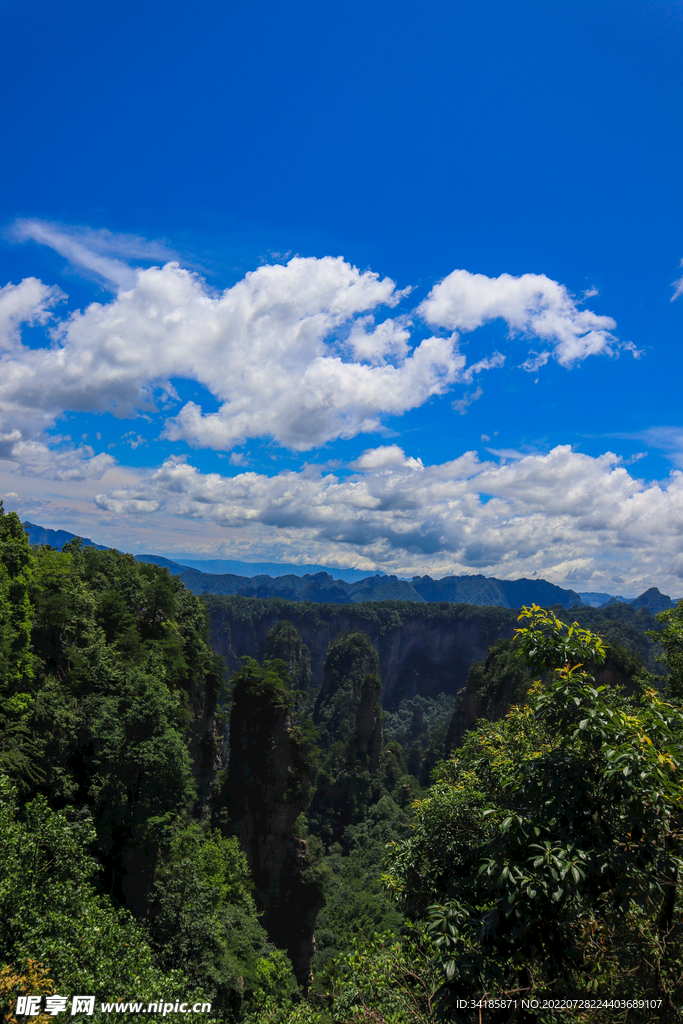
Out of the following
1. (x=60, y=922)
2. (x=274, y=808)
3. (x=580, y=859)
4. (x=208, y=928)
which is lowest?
(x=274, y=808)

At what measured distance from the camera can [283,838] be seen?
147 feet

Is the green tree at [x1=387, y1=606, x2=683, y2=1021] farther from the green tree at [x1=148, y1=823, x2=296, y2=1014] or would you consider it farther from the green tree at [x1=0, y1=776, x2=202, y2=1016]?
the green tree at [x1=148, y1=823, x2=296, y2=1014]

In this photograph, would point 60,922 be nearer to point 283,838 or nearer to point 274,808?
point 274,808

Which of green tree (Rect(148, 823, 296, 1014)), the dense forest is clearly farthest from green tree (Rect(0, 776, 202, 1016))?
green tree (Rect(148, 823, 296, 1014))

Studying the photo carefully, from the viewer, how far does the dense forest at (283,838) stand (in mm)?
5965

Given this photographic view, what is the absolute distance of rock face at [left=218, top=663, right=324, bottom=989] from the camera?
44094 millimetres

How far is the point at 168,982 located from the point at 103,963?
1.95 metres

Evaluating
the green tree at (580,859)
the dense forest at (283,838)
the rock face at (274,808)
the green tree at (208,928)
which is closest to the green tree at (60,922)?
the dense forest at (283,838)

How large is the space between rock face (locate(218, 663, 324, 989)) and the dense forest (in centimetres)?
18

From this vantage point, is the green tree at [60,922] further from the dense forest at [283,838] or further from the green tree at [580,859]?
the green tree at [580,859]

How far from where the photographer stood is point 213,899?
26500 mm

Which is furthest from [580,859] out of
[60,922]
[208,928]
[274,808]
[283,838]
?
[283,838]

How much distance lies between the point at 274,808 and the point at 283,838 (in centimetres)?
274

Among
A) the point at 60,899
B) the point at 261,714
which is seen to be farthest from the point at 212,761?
the point at 60,899
